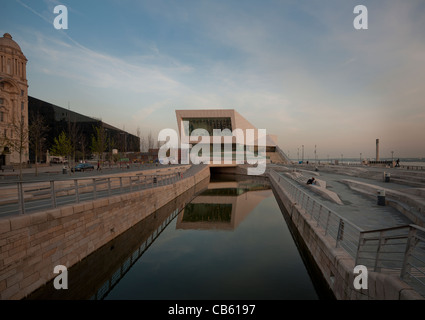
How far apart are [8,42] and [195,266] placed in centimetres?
5539

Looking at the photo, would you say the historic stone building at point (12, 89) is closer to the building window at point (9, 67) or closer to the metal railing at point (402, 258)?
the building window at point (9, 67)

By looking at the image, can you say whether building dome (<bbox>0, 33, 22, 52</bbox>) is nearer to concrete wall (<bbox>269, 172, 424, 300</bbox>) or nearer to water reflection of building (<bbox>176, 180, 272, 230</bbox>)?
water reflection of building (<bbox>176, 180, 272, 230</bbox>)

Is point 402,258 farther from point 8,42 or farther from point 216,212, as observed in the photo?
point 8,42

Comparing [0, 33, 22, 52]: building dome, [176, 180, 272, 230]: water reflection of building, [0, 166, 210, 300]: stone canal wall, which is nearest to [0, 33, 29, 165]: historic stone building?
[0, 33, 22, 52]: building dome

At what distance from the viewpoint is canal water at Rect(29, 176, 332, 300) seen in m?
6.67

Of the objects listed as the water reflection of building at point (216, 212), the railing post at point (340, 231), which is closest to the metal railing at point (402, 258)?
the railing post at point (340, 231)

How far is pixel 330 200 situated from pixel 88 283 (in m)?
10.9

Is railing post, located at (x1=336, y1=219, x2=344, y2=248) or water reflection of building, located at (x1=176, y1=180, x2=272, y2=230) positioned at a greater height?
railing post, located at (x1=336, y1=219, x2=344, y2=248)

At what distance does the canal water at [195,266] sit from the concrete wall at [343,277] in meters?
0.83

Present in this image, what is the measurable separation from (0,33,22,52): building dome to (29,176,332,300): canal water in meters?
48.9

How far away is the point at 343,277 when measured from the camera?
16.3 ft

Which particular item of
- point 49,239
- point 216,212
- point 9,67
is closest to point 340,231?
point 49,239
